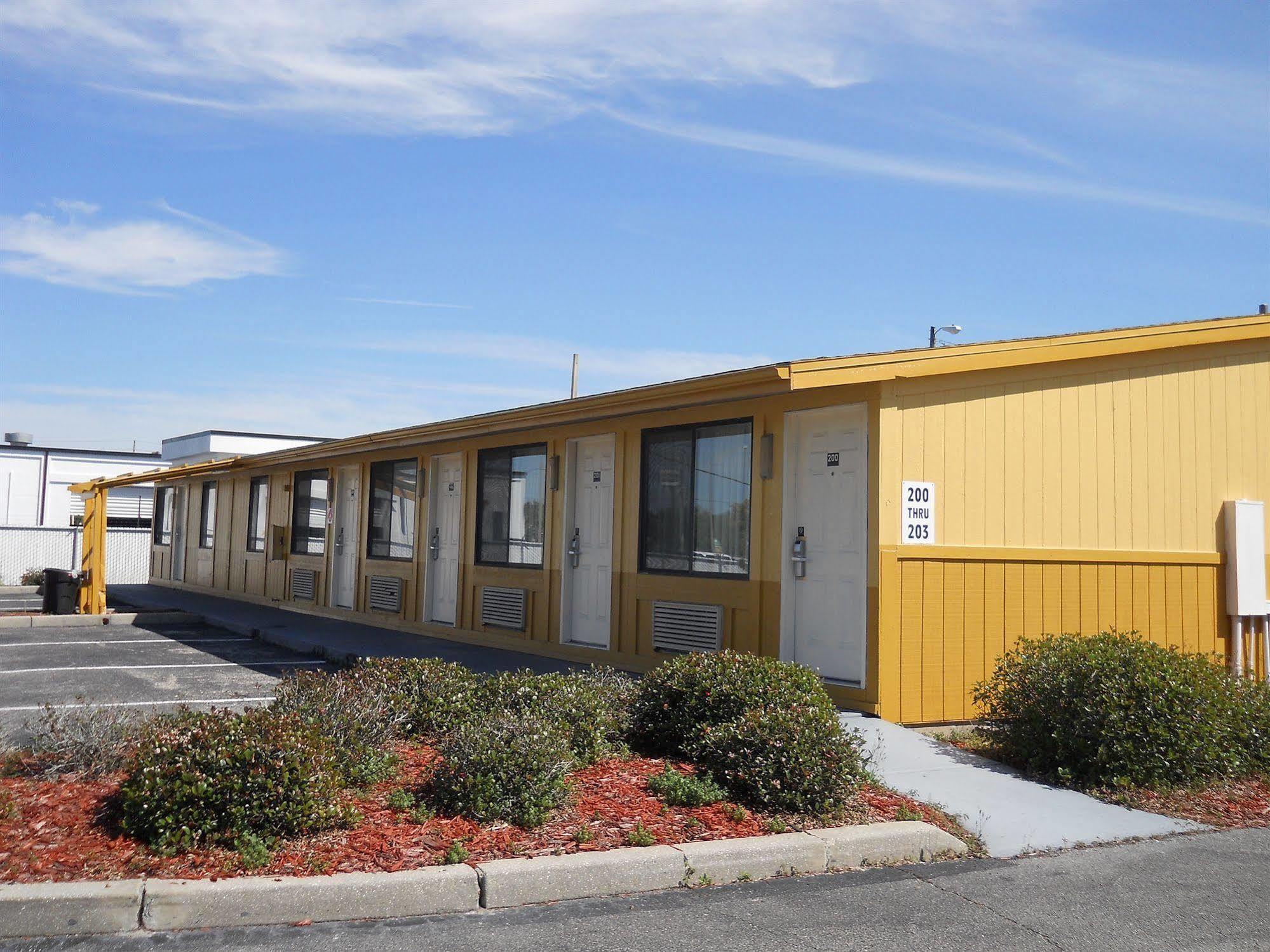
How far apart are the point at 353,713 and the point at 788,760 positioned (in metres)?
2.63

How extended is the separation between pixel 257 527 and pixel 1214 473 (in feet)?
55.4

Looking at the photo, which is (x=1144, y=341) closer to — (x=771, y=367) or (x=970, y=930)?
(x=771, y=367)

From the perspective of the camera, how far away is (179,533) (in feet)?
86.1

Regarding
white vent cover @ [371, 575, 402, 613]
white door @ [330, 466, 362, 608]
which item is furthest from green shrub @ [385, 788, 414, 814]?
white door @ [330, 466, 362, 608]

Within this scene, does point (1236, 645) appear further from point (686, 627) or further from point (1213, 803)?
point (686, 627)

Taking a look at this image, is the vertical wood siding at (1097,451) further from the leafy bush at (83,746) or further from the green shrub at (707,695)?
the leafy bush at (83,746)

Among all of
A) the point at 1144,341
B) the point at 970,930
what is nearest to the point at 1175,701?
the point at 970,930

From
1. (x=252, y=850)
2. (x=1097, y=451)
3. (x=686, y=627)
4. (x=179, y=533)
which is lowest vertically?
(x=252, y=850)

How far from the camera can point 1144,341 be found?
402 inches

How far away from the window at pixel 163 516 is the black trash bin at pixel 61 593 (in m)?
8.35

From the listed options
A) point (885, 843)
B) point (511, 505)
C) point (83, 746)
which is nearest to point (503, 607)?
point (511, 505)

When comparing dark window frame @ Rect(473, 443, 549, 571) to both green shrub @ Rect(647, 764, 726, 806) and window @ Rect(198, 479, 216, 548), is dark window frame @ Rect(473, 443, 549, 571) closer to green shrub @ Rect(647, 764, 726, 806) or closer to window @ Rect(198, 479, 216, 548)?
green shrub @ Rect(647, 764, 726, 806)

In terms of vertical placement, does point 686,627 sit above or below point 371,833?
above

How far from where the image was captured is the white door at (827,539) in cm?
915
